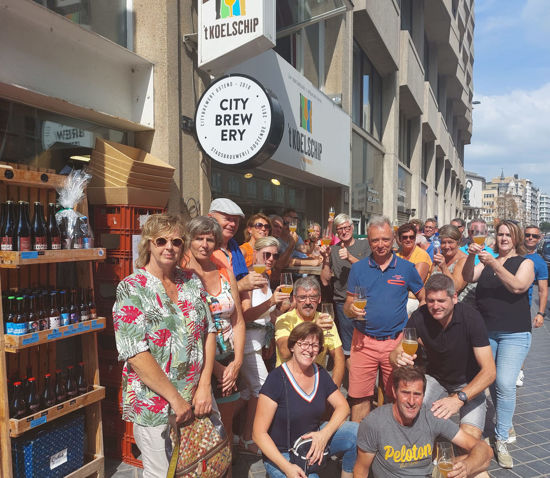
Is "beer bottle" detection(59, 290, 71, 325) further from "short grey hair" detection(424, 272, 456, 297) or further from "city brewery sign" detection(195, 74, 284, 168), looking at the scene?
"short grey hair" detection(424, 272, 456, 297)

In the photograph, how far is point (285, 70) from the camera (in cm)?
720

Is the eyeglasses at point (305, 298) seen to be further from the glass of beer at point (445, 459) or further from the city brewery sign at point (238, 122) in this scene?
the city brewery sign at point (238, 122)

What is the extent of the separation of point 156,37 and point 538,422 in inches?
234

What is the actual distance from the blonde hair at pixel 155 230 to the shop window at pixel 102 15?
8.97 ft

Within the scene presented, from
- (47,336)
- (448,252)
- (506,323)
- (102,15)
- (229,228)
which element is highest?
(102,15)

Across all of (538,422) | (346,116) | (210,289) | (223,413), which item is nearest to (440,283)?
(210,289)

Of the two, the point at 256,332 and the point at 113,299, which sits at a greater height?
the point at 113,299

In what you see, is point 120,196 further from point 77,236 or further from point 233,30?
point 233,30

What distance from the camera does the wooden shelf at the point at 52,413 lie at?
2668 millimetres

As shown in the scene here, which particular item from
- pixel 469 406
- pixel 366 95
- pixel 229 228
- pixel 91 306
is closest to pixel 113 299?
pixel 91 306

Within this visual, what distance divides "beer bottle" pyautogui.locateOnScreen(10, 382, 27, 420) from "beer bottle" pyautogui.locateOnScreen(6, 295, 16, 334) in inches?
16.7

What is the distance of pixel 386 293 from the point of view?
3.76 meters

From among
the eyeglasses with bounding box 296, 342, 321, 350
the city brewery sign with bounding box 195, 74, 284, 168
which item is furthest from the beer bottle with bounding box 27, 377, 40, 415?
the city brewery sign with bounding box 195, 74, 284, 168

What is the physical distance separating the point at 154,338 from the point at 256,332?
1.40 metres
